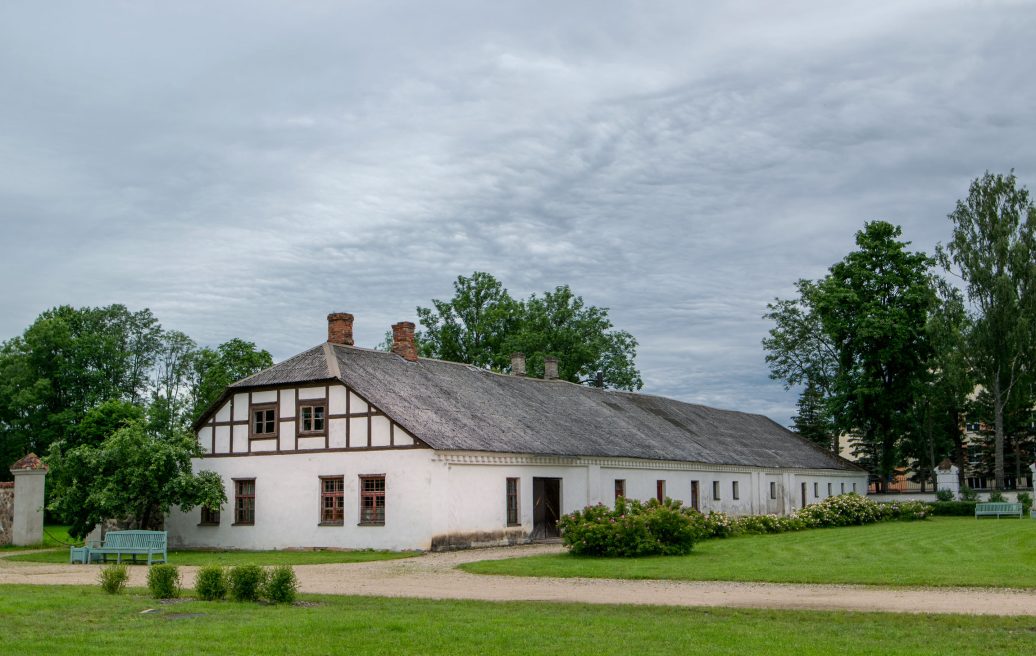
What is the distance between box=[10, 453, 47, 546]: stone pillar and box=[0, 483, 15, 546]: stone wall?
131 millimetres

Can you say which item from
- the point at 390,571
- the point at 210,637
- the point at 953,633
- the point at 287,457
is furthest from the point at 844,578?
the point at 287,457

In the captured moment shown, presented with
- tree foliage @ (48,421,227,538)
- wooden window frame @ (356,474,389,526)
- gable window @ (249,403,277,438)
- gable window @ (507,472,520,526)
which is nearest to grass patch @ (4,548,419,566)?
wooden window frame @ (356,474,389,526)

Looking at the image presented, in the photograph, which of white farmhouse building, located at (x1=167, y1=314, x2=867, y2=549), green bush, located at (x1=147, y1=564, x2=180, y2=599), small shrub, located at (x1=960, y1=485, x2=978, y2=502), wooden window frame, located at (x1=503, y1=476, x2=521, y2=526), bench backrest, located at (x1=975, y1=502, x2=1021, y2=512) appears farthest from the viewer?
small shrub, located at (x1=960, y1=485, x2=978, y2=502)

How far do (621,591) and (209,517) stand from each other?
18982 millimetres

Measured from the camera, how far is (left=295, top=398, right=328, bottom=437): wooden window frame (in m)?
30.4

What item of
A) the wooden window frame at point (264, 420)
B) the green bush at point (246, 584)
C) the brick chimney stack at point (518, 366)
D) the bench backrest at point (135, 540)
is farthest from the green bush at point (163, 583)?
the brick chimney stack at point (518, 366)

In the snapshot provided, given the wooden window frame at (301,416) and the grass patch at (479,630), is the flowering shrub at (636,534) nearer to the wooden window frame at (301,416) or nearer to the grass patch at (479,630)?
the wooden window frame at (301,416)

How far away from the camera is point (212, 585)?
15.2 meters

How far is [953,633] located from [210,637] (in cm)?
813

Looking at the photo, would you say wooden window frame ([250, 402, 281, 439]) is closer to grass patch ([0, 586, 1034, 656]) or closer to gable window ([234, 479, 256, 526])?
gable window ([234, 479, 256, 526])

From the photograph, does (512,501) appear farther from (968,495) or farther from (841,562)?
(968,495)

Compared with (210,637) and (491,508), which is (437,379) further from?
(210,637)

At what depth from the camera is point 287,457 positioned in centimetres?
3088

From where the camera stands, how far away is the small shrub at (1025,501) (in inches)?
1737
